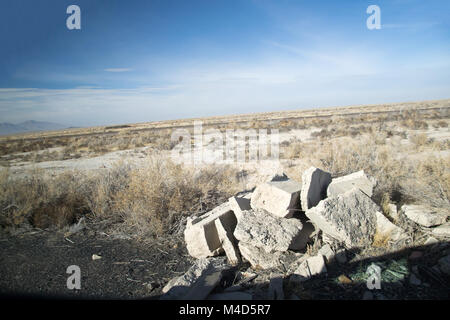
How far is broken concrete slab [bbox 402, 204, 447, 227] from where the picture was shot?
3.78 metres

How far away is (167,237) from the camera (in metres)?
4.73

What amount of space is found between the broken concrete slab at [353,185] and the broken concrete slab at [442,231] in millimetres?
926

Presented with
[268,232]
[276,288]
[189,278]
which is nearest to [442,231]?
[268,232]

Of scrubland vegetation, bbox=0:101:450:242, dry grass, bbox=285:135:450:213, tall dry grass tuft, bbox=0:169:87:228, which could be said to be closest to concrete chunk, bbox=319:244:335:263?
dry grass, bbox=285:135:450:213

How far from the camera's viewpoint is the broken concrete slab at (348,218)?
3525mm

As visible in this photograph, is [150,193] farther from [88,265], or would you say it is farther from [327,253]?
[327,253]

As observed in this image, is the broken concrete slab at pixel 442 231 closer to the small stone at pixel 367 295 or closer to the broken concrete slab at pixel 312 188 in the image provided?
the broken concrete slab at pixel 312 188

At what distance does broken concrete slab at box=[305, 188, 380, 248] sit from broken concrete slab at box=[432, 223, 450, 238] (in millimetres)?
759

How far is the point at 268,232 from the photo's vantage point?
3668 millimetres

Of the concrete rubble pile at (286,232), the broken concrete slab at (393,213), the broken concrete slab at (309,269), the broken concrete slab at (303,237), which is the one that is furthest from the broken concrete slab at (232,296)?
the broken concrete slab at (393,213)

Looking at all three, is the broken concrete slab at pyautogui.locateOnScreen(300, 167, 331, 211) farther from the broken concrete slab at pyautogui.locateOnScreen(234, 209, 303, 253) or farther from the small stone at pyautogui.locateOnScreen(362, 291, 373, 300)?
the small stone at pyautogui.locateOnScreen(362, 291, 373, 300)
